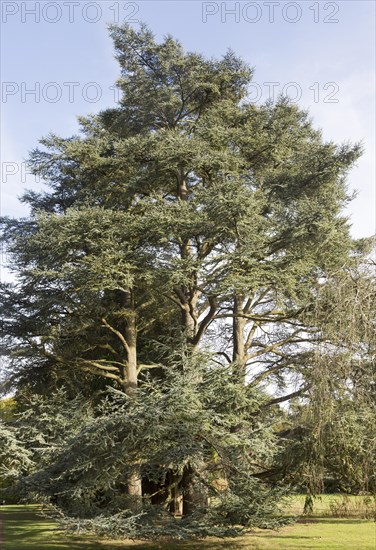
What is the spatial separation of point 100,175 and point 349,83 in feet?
26.4

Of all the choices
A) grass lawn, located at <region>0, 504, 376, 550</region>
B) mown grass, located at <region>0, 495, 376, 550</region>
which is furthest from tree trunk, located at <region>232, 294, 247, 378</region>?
grass lawn, located at <region>0, 504, 376, 550</region>

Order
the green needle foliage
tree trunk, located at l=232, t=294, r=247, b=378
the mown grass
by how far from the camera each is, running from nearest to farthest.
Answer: the green needle foliage → the mown grass → tree trunk, located at l=232, t=294, r=247, b=378

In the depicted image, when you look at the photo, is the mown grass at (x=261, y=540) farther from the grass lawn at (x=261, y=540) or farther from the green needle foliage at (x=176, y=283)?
the green needle foliage at (x=176, y=283)

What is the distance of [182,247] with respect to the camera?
50.9ft

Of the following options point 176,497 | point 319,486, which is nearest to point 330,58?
point 319,486

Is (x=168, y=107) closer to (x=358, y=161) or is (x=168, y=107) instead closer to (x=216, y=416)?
(x=358, y=161)

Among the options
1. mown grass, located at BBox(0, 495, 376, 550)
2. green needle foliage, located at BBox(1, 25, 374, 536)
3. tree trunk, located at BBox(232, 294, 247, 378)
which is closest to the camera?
green needle foliage, located at BBox(1, 25, 374, 536)

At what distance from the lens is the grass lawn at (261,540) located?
12.6 m

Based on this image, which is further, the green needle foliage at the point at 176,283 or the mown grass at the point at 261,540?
the mown grass at the point at 261,540

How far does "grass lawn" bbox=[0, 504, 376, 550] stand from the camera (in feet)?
41.2

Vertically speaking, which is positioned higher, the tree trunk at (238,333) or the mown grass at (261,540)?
the tree trunk at (238,333)

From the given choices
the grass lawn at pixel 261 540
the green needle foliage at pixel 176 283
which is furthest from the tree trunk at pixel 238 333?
the grass lawn at pixel 261 540

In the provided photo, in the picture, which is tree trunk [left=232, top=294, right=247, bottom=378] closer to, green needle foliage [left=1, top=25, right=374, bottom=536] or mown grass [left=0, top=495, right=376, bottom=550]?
green needle foliage [left=1, top=25, right=374, bottom=536]

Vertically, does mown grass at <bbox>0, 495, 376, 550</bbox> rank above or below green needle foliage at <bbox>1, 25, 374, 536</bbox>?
below
